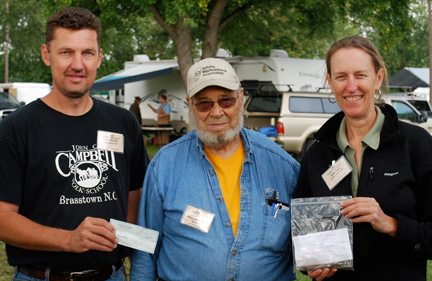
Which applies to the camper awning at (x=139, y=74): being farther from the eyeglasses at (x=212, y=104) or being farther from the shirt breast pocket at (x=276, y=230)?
the shirt breast pocket at (x=276, y=230)

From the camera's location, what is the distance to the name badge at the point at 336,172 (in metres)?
A: 2.63

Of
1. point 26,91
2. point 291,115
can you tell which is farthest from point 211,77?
point 26,91

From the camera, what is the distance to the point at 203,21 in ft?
64.3

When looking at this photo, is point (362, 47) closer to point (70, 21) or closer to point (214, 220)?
point (214, 220)

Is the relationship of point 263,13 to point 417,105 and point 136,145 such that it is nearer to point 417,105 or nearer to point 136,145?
point 417,105

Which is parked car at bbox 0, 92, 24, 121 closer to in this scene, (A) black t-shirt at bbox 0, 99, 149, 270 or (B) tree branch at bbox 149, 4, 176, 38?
(B) tree branch at bbox 149, 4, 176, 38

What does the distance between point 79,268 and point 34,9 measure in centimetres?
3555

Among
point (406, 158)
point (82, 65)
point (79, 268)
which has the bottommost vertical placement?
point (79, 268)

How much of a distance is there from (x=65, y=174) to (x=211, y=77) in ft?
2.63

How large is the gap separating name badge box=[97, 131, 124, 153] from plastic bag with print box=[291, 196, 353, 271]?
0.89 m

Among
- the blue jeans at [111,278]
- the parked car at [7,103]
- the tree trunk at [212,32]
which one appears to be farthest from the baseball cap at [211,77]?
the parked car at [7,103]

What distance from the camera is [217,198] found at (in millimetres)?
2836

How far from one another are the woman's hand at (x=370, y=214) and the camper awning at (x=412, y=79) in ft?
93.2

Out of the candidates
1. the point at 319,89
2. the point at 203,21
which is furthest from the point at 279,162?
the point at 203,21
